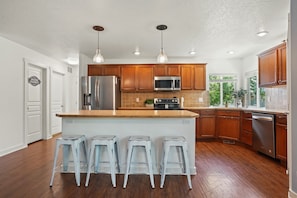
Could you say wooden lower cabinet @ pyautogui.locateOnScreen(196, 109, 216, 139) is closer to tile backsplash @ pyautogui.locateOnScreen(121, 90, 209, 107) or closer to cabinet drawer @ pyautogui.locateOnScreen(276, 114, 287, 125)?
tile backsplash @ pyautogui.locateOnScreen(121, 90, 209, 107)

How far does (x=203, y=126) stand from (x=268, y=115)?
1798 mm

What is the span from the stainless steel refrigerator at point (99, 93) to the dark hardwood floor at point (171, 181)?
5.67 ft

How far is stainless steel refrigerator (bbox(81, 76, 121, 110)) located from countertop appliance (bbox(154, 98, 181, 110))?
3.83 ft

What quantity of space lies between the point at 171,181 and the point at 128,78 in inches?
137

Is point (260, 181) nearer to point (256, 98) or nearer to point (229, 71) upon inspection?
point (256, 98)

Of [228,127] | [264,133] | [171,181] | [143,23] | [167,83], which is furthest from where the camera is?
[167,83]

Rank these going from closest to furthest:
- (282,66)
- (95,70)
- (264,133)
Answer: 1. (282,66)
2. (264,133)
3. (95,70)

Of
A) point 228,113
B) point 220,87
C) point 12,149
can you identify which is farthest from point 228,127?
point 12,149

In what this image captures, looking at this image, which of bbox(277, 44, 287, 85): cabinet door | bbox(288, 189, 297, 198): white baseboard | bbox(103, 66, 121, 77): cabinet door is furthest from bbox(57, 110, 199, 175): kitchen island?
bbox(103, 66, 121, 77): cabinet door

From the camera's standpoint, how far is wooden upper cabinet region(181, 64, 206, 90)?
5.43 meters

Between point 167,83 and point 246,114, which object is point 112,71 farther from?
point 246,114

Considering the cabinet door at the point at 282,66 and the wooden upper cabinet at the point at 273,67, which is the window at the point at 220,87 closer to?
the wooden upper cabinet at the point at 273,67

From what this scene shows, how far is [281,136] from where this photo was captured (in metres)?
3.17

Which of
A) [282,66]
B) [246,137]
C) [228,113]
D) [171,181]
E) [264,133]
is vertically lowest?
[171,181]
